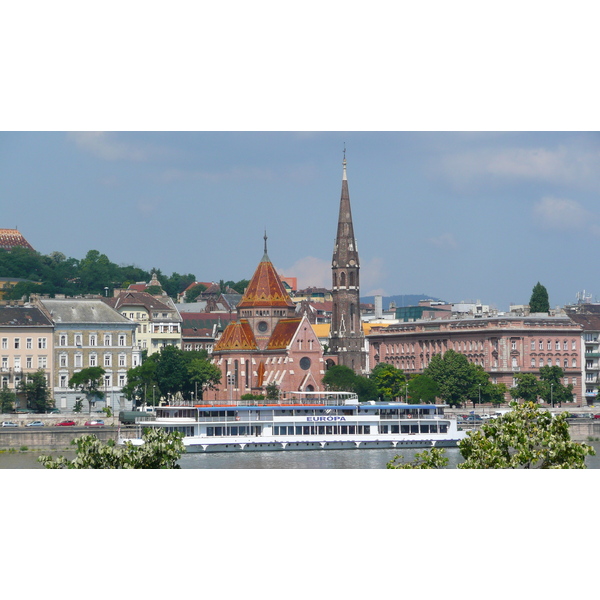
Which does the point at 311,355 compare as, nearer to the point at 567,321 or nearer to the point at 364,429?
the point at 567,321

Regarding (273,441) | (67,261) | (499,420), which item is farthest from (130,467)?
(67,261)

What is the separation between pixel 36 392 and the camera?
93625 millimetres

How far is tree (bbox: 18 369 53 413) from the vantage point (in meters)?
93.4

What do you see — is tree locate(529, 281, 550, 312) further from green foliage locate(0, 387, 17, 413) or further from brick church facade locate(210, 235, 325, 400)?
green foliage locate(0, 387, 17, 413)

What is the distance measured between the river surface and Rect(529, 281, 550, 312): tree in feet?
167

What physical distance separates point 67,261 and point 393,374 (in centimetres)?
6497

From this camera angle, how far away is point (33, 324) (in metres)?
97.3

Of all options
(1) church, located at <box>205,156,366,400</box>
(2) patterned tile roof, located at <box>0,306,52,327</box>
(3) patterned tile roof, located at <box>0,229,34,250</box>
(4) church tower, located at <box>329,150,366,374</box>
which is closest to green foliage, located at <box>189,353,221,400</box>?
(1) church, located at <box>205,156,366,400</box>

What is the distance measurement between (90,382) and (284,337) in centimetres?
2258

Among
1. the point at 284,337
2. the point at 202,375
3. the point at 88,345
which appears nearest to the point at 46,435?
the point at 88,345

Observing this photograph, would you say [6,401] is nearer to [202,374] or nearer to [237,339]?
[202,374]

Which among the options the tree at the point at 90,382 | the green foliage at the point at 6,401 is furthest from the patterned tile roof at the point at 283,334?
the green foliage at the point at 6,401

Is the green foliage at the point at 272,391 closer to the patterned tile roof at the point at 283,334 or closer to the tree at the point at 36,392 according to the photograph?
the patterned tile roof at the point at 283,334

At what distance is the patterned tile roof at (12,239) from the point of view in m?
179
